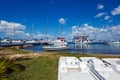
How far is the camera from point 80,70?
1019 cm

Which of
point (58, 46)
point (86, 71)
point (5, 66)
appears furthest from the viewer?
point (58, 46)

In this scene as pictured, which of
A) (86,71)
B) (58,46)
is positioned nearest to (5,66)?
(86,71)

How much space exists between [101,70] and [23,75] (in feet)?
22.5

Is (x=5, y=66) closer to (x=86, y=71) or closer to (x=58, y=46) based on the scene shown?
(x=86, y=71)

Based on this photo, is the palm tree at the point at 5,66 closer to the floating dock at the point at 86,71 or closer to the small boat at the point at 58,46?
the floating dock at the point at 86,71

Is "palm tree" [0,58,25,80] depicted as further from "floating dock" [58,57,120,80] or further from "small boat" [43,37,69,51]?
"small boat" [43,37,69,51]

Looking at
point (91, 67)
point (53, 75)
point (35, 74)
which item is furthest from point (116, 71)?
point (35, 74)

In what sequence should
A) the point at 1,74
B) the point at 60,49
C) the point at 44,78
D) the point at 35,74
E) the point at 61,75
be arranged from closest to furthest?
1. the point at 1,74
2. the point at 61,75
3. the point at 44,78
4. the point at 35,74
5. the point at 60,49

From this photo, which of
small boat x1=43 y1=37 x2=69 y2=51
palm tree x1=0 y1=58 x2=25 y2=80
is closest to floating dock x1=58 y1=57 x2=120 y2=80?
palm tree x1=0 y1=58 x2=25 y2=80

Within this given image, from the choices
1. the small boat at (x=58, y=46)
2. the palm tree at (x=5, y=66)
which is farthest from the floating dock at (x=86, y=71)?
the small boat at (x=58, y=46)

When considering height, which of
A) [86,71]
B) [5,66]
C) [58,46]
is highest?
[58,46]

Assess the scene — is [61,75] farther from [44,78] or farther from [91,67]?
[44,78]

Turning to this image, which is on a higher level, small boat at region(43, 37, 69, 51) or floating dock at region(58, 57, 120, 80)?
small boat at region(43, 37, 69, 51)

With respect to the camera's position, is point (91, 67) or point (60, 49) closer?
point (91, 67)
